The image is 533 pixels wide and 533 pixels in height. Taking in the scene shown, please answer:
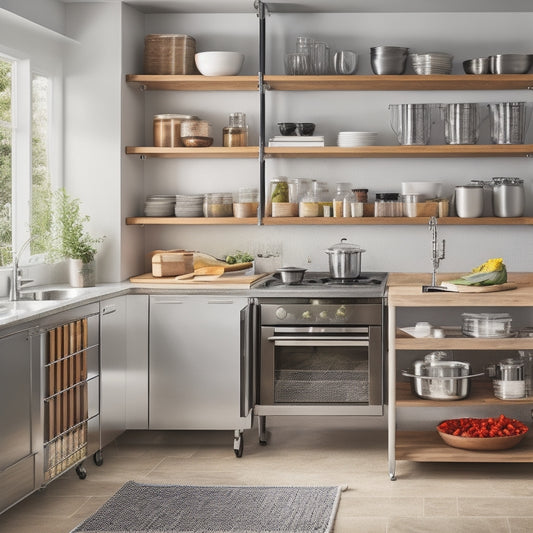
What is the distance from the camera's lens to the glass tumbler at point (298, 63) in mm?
5508

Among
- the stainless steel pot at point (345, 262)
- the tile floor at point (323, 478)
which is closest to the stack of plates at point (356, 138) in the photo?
the stainless steel pot at point (345, 262)

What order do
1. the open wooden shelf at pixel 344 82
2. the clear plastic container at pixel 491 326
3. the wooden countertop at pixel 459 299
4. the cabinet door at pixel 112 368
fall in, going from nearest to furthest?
the wooden countertop at pixel 459 299 → the clear plastic container at pixel 491 326 → the cabinet door at pixel 112 368 → the open wooden shelf at pixel 344 82

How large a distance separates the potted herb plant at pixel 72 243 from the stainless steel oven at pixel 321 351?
1008 mm

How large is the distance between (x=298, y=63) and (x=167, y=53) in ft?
2.68

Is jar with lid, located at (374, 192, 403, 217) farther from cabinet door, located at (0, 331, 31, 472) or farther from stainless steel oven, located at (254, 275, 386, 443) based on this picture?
cabinet door, located at (0, 331, 31, 472)

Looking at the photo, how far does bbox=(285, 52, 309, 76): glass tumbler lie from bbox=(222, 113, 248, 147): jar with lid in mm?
419

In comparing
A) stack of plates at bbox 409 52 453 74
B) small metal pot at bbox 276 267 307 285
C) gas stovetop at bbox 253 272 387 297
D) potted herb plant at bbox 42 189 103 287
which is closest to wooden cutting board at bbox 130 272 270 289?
gas stovetop at bbox 253 272 387 297

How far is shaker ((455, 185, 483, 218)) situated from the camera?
5.43m

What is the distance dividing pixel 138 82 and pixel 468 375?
8.64ft

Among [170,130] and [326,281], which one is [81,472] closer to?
[326,281]

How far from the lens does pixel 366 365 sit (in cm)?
501

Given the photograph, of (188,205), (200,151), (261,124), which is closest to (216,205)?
(188,205)

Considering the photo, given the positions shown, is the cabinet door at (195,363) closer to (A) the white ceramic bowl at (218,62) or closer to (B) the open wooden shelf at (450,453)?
(B) the open wooden shelf at (450,453)

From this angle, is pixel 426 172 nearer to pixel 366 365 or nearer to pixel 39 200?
pixel 366 365
